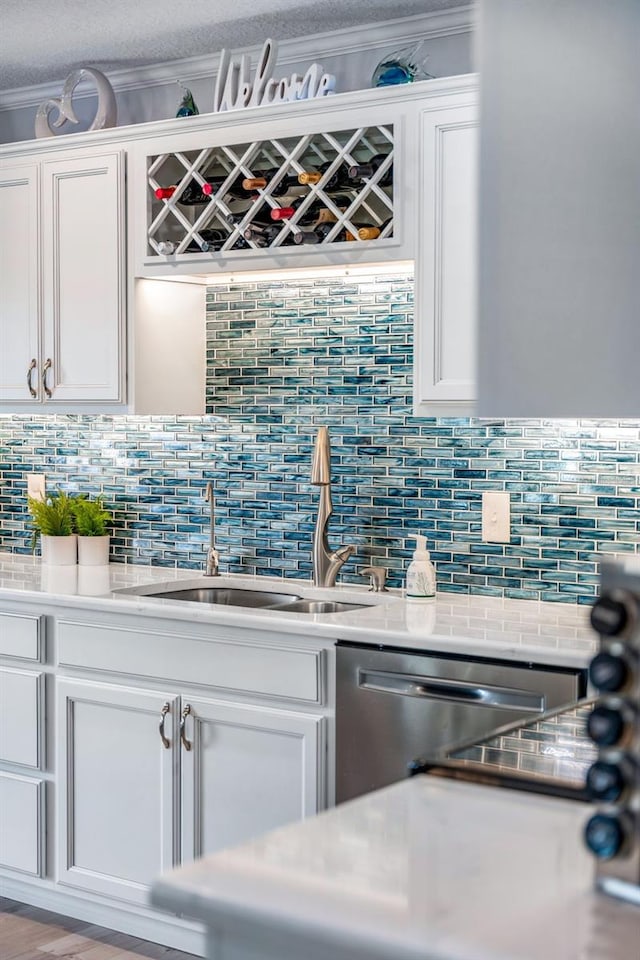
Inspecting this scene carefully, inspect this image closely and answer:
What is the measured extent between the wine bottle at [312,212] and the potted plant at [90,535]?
1234 millimetres

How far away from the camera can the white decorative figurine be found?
381 centimetres

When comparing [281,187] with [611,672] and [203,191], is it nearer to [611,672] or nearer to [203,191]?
[203,191]

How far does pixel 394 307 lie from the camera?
3424 mm

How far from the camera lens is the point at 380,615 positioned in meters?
2.97

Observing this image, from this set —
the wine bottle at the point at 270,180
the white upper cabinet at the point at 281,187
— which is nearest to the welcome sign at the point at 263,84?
the white upper cabinet at the point at 281,187

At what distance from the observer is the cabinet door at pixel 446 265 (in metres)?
3.00

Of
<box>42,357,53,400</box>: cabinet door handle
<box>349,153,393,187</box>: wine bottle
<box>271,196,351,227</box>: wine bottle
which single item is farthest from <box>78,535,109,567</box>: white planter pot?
<box>349,153,393,187</box>: wine bottle

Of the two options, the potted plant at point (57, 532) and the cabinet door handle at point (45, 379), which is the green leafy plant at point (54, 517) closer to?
the potted plant at point (57, 532)

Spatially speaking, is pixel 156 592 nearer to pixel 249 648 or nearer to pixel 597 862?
pixel 249 648

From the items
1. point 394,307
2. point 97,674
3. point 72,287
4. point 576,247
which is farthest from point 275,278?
point 576,247

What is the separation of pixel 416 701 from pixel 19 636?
1.31 m

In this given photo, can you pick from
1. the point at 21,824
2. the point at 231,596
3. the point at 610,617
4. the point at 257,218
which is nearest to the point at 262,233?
the point at 257,218

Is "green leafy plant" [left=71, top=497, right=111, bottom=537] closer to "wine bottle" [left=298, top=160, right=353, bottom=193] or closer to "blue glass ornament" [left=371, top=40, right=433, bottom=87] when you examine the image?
"wine bottle" [left=298, top=160, right=353, bottom=193]

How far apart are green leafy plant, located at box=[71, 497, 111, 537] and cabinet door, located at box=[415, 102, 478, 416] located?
136 cm
